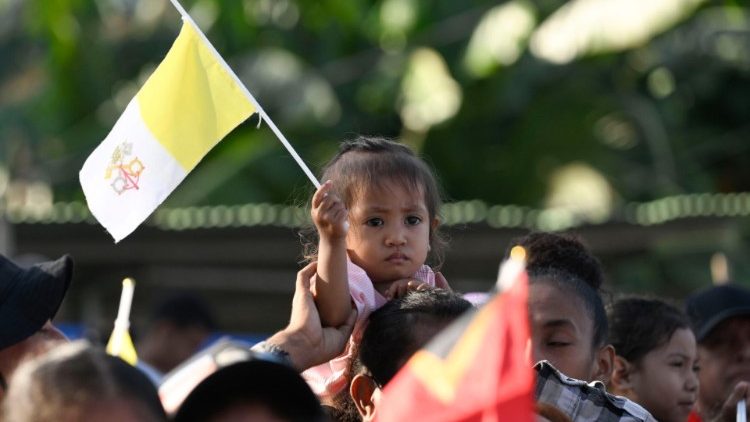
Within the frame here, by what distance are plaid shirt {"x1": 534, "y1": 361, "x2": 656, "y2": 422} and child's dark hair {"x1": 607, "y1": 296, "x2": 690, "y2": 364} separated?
1.46 meters

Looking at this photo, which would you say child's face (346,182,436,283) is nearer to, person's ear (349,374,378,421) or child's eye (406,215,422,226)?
child's eye (406,215,422,226)

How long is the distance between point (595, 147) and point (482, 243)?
15.1 ft

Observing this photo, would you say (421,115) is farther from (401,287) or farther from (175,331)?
(401,287)

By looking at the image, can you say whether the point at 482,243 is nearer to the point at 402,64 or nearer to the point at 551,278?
the point at 402,64

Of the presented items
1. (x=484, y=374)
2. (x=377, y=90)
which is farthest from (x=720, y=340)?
(x=377, y=90)

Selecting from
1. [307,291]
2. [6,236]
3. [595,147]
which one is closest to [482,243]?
[6,236]

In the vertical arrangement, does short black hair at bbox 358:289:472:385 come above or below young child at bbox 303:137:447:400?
below

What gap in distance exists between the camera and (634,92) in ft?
57.2

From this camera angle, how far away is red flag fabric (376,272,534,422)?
273 centimetres

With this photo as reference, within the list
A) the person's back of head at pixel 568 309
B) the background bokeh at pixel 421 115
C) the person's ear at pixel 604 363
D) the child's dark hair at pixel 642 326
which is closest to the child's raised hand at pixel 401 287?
the person's back of head at pixel 568 309

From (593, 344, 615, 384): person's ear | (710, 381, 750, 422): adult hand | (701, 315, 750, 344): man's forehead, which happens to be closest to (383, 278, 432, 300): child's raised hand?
(593, 344, 615, 384): person's ear

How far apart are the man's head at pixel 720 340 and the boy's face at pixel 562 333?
1.48 meters

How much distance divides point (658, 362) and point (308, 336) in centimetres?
198

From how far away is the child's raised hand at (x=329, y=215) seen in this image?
381 centimetres
